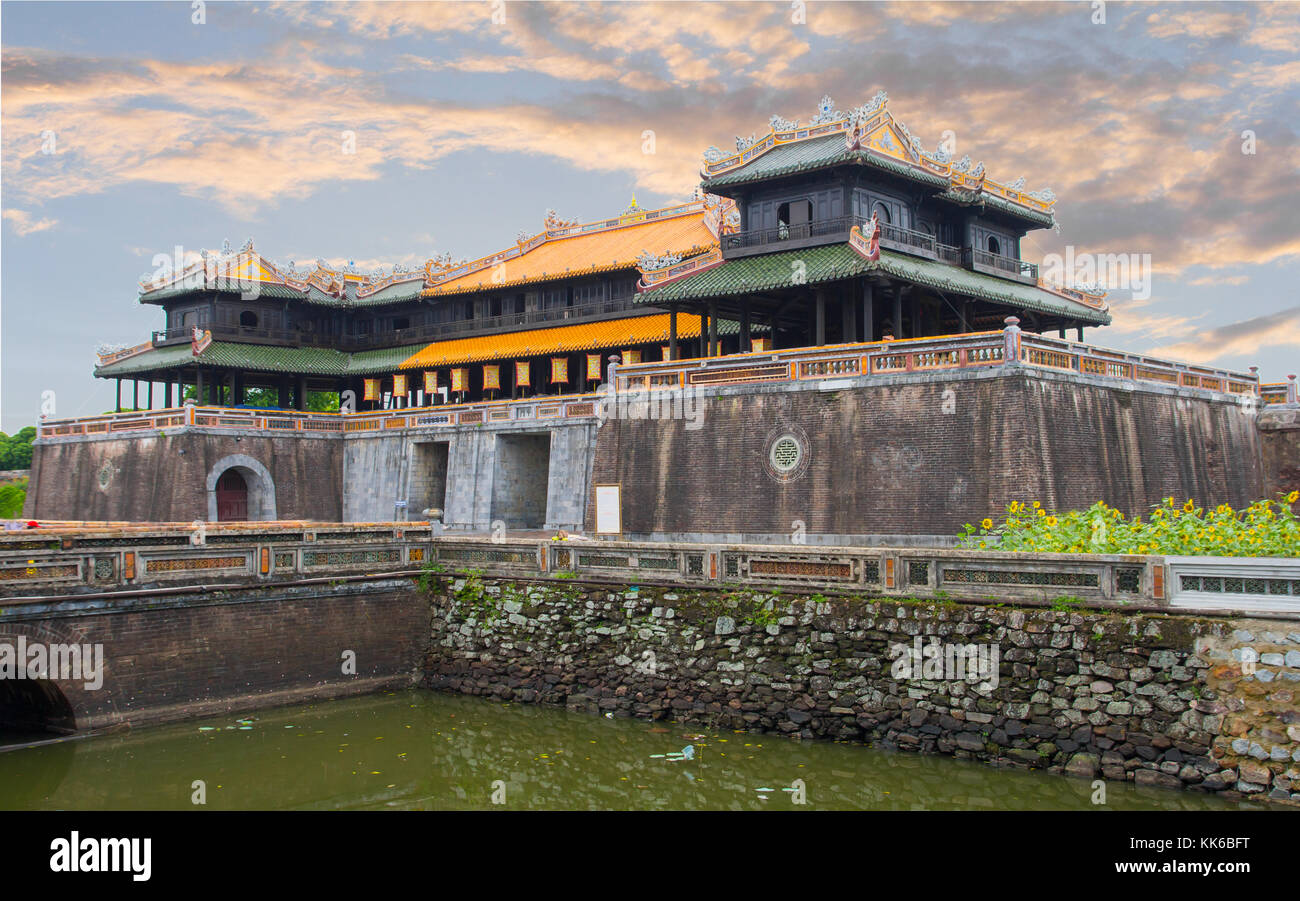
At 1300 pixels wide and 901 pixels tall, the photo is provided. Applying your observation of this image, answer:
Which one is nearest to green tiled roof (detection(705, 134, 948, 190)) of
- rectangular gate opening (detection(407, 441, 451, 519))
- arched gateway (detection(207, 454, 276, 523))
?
rectangular gate opening (detection(407, 441, 451, 519))

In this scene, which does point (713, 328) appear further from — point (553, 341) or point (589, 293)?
point (589, 293)

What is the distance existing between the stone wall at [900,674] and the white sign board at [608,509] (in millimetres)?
8833

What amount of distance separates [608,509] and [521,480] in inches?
320

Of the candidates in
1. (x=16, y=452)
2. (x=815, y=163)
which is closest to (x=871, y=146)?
(x=815, y=163)

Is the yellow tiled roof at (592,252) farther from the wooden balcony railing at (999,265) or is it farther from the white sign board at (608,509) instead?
the white sign board at (608,509)

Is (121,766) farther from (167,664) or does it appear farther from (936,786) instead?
(936,786)

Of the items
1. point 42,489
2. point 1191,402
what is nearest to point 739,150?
point 1191,402

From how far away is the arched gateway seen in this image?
39969 millimetres

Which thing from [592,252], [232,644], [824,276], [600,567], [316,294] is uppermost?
[592,252]

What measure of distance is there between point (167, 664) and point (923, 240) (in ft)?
76.9

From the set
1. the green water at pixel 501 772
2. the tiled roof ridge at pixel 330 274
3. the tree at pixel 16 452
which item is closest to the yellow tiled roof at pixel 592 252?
the tiled roof ridge at pixel 330 274

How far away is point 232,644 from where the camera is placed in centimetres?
1884

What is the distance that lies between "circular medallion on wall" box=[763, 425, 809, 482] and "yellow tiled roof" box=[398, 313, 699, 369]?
33.8 ft

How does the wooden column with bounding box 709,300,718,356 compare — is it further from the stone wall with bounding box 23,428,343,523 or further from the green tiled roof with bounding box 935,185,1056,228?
the stone wall with bounding box 23,428,343,523
